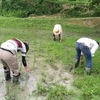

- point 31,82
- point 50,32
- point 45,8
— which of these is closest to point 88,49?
point 31,82

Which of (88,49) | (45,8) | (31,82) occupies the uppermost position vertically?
(45,8)

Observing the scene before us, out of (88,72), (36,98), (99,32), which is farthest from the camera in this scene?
(99,32)

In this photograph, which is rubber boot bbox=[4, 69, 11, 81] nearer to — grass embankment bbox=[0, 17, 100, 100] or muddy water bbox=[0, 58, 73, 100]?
muddy water bbox=[0, 58, 73, 100]

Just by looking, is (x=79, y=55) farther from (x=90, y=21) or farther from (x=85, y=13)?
(x=85, y=13)

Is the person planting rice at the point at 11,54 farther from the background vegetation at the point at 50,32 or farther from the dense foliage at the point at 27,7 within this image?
the dense foliage at the point at 27,7

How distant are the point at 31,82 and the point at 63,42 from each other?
16.7ft

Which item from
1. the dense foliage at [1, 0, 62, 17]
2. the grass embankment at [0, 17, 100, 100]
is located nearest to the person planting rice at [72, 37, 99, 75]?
the grass embankment at [0, 17, 100, 100]

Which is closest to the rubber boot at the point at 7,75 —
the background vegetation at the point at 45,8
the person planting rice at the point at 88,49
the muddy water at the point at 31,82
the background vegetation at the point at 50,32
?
the muddy water at the point at 31,82

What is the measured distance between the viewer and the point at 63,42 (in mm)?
11992

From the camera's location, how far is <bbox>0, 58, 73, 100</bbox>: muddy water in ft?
20.8

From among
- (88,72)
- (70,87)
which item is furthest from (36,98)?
(88,72)

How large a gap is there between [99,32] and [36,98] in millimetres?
10400

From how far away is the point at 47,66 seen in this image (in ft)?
28.0

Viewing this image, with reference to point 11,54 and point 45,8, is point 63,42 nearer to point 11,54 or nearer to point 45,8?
point 11,54
